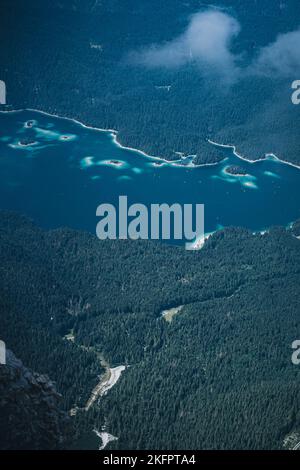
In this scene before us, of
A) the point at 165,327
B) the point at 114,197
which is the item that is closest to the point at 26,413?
the point at 165,327

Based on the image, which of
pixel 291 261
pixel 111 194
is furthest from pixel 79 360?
pixel 111 194

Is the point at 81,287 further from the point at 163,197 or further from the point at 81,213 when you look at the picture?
the point at 163,197

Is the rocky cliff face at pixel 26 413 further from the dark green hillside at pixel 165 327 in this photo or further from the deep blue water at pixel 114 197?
the deep blue water at pixel 114 197

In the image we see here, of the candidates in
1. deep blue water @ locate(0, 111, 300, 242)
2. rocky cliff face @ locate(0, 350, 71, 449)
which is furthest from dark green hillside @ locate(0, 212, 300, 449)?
deep blue water @ locate(0, 111, 300, 242)

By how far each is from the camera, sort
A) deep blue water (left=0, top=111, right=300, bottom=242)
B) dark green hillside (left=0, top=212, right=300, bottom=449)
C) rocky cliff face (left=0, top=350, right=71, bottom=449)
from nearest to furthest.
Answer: rocky cliff face (left=0, top=350, right=71, bottom=449)
dark green hillside (left=0, top=212, right=300, bottom=449)
deep blue water (left=0, top=111, right=300, bottom=242)

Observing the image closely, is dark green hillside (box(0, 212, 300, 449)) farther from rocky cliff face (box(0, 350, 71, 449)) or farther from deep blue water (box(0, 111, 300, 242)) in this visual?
deep blue water (box(0, 111, 300, 242))

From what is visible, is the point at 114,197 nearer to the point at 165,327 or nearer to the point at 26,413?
the point at 165,327

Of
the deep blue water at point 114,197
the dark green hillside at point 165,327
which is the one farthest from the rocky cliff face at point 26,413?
the deep blue water at point 114,197
